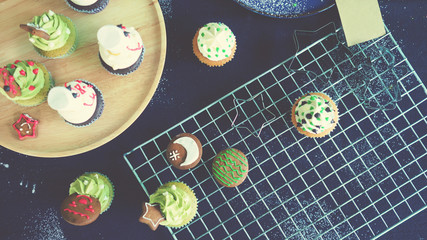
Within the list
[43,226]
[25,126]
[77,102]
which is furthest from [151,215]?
[43,226]

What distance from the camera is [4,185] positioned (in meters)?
2.26

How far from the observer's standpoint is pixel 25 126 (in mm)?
1628

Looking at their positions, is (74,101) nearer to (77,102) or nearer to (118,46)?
(77,102)

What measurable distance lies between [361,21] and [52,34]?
4.90ft

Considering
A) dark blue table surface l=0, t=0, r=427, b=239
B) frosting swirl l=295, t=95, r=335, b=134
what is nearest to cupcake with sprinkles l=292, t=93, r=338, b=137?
frosting swirl l=295, t=95, r=335, b=134

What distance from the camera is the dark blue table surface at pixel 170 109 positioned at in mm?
2232

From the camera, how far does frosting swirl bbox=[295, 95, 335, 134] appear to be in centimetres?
181

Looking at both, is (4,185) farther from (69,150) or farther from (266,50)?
(266,50)

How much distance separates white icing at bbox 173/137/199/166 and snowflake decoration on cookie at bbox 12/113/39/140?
0.70 meters

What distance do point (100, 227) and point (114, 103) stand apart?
39.2 inches

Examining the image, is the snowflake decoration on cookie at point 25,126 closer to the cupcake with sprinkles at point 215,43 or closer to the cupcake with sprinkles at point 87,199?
the cupcake with sprinkles at point 87,199

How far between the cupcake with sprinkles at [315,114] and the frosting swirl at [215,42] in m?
0.51

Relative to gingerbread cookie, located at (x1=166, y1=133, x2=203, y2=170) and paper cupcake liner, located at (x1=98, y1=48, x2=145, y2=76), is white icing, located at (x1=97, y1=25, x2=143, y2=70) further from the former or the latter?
gingerbread cookie, located at (x1=166, y1=133, x2=203, y2=170)

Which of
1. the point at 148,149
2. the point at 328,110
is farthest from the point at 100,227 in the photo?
the point at 328,110
